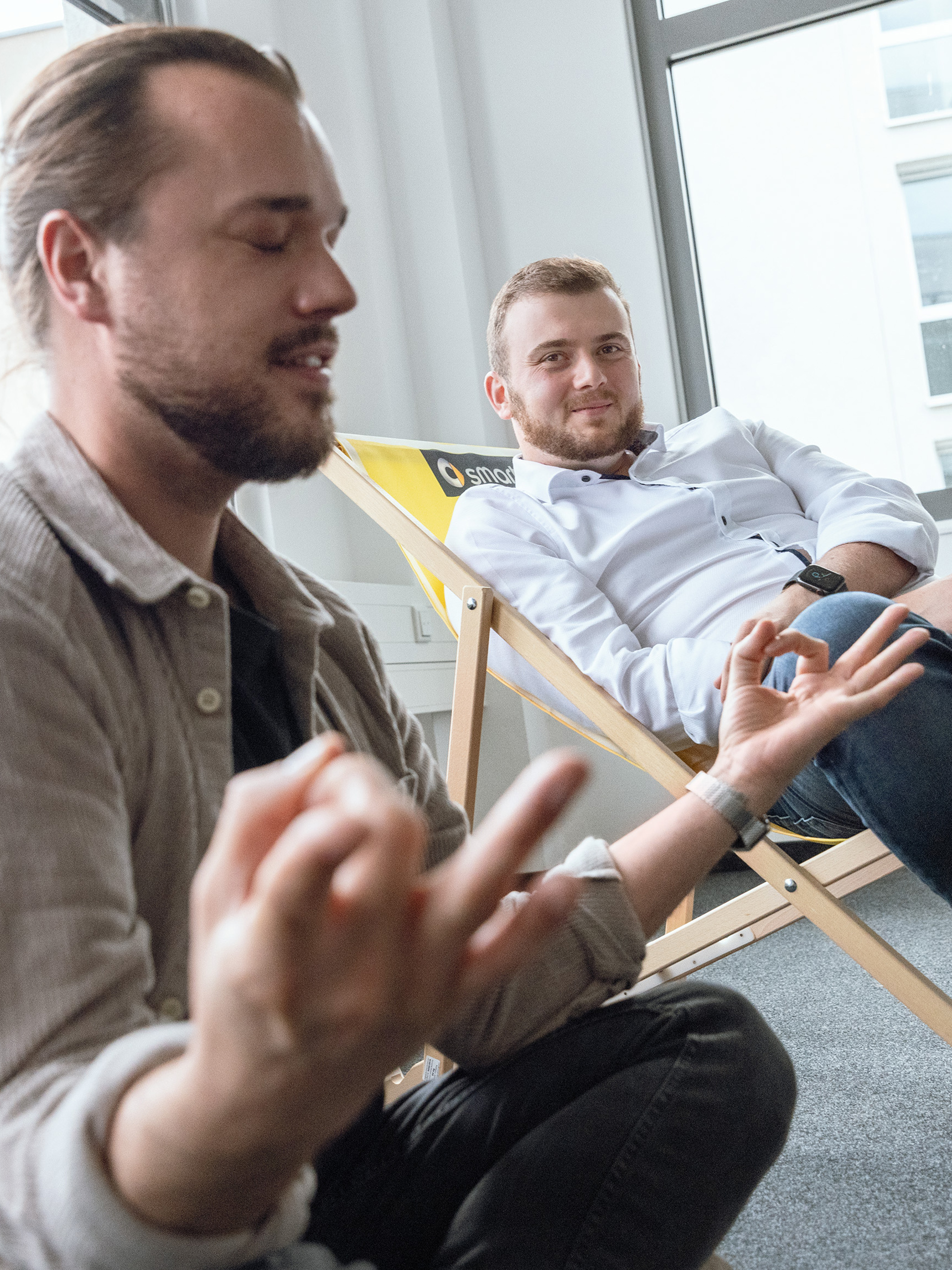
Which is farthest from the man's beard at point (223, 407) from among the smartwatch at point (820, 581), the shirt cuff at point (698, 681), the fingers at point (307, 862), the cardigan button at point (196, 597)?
the smartwatch at point (820, 581)

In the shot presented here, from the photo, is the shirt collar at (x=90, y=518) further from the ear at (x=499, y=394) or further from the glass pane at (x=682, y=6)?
the glass pane at (x=682, y=6)

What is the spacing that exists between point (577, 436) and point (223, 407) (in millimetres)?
1265

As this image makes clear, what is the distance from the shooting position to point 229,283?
74 cm

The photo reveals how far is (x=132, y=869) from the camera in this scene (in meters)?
0.63

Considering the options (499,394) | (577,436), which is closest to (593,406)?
(577,436)

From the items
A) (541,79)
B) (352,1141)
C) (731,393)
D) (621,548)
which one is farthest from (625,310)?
(352,1141)

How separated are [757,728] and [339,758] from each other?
59cm

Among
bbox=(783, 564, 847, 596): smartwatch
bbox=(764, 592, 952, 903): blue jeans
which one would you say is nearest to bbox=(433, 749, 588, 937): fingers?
bbox=(764, 592, 952, 903): blue jeans

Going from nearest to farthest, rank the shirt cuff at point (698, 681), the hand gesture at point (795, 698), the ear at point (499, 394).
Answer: the hand gesture at point (795, 698)
the shirt cuff at point (698, 681)
the ear at point (499, 394)

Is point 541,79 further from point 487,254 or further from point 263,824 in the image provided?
point 263,824

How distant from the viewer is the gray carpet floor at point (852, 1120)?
115cm

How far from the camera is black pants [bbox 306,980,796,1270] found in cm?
73

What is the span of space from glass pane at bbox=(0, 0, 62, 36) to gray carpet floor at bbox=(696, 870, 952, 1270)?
212 cm

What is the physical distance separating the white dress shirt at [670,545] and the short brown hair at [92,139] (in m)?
0.95
